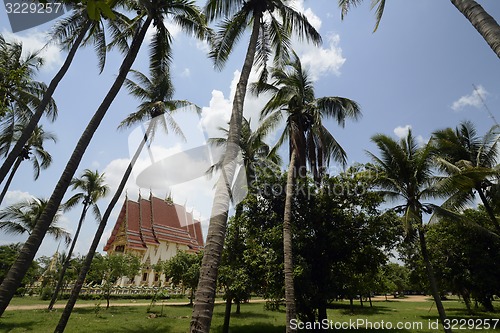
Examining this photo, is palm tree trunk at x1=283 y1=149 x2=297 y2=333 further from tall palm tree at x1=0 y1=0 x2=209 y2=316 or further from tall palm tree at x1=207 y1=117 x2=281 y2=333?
tall palm tree at x1=0 y1=0 x2=209 y2=316

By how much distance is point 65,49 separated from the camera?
33.2 feet

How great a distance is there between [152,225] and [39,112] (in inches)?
1519

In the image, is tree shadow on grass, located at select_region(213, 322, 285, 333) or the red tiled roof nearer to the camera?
tree shadow on grass, located at select_region(213, 322, 285, 333)

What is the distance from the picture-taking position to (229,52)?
388 inches

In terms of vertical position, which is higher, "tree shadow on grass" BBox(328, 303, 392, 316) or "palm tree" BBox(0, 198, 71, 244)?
"palm tree" BBox(0, 198, 71, 244)

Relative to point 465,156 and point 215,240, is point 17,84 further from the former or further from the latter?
point 465,156

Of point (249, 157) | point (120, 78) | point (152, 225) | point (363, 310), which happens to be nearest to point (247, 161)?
point (249, 157)

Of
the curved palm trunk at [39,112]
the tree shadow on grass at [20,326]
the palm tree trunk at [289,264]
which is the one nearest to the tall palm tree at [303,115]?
the palm tree trunk at [289,264]

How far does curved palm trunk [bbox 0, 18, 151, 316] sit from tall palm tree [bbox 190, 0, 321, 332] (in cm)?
262

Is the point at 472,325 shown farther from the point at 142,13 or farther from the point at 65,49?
the point at 65,49

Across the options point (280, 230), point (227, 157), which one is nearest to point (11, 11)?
point (227, 157)

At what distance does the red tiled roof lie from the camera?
41.4 meters

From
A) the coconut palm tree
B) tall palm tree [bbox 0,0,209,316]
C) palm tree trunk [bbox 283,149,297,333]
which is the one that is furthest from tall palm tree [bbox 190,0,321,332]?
the coconut palm tree

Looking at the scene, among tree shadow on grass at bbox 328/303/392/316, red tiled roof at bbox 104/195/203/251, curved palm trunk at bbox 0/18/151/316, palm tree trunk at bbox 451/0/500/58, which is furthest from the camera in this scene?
red tiled roof at bbox 104/195/203/251
